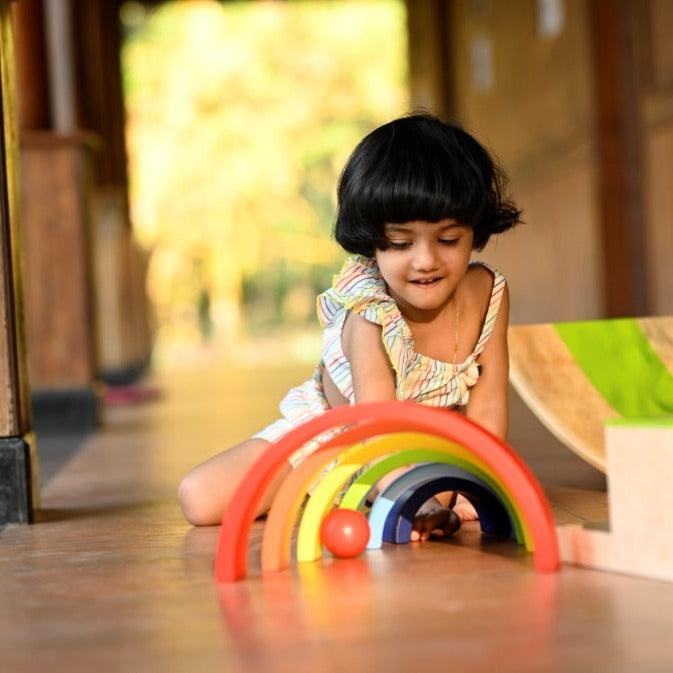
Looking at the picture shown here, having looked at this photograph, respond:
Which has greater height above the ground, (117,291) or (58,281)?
(58,281)

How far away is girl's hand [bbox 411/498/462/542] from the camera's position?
A: 207 centimetres

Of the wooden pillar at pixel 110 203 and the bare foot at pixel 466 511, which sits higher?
the wooden pillar at pixel 110 203

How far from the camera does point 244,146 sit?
17.6 meters

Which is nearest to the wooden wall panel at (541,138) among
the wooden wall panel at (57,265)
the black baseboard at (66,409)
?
the wooden wall panel at (57,265)

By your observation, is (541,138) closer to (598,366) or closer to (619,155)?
(619,155)

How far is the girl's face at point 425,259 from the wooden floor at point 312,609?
408 millimetres

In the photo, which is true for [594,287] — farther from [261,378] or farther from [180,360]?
[180,360]

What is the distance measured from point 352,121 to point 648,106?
1232 centimetres

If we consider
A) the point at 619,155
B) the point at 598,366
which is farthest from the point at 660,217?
the point at 598,366

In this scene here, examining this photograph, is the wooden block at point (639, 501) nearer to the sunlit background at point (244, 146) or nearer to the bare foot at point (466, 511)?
the bare foot at point (466, 511)

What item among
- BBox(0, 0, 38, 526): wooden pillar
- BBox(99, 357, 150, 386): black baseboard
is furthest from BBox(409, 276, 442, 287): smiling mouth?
BBox(99, 357, 150, 386): black baseboard

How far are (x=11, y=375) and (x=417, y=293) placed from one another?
2.68ft

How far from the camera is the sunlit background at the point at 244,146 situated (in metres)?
17.2

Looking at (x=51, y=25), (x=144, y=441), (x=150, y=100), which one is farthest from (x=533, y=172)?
(x=150, y=100)
